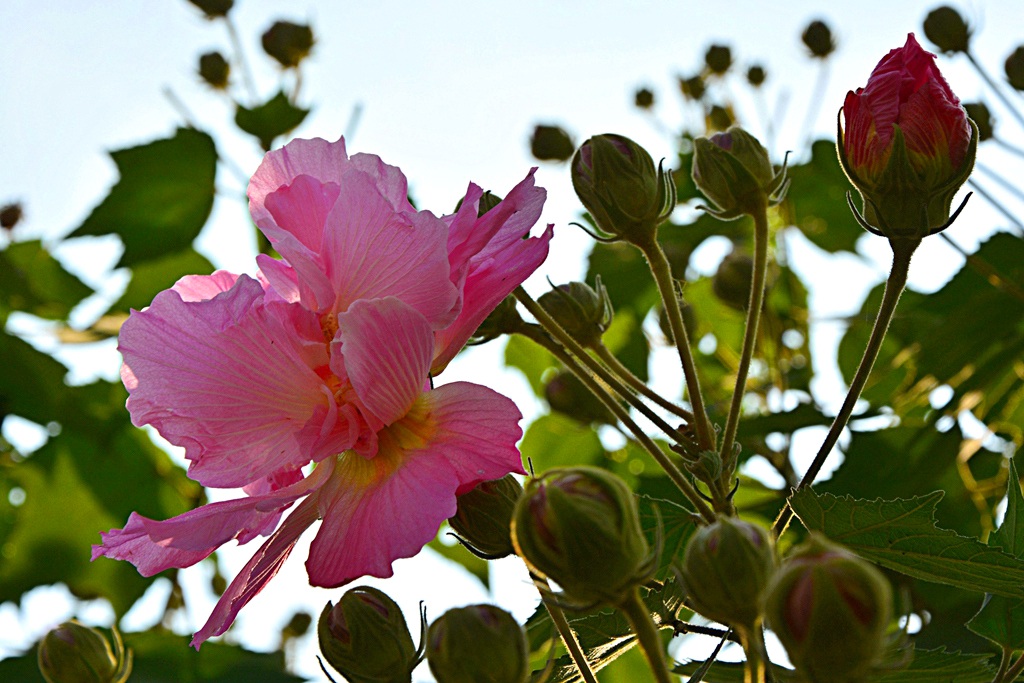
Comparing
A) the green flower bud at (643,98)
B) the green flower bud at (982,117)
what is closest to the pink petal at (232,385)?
the green flower bud at (982,117)

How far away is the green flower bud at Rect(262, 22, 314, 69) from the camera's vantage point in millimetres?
1791

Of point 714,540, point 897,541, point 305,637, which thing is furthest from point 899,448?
point 305,637

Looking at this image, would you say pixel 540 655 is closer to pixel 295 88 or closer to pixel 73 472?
pixel 73 472

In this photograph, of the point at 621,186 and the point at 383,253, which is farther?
the point at 621,186

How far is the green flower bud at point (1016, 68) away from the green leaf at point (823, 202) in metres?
0.28

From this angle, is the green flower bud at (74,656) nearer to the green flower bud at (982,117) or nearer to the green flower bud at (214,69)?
the green flower bud at (982,117)

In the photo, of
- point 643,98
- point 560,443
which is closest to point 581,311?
point 560,443

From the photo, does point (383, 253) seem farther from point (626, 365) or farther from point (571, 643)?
point (626, 365)

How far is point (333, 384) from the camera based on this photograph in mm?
579

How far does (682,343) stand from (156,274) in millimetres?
1166

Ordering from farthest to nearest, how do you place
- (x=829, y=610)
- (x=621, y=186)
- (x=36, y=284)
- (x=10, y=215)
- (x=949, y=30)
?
(x=10, y=215)
(x=36, y=284)
(x=949, y=30)
(x=621, y=186)
(x=829, y=610)

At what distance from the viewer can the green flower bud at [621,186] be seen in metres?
0.69

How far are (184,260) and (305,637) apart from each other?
4.04 ft

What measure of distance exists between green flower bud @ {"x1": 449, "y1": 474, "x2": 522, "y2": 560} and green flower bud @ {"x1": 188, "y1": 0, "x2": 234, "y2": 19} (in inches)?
56.7
